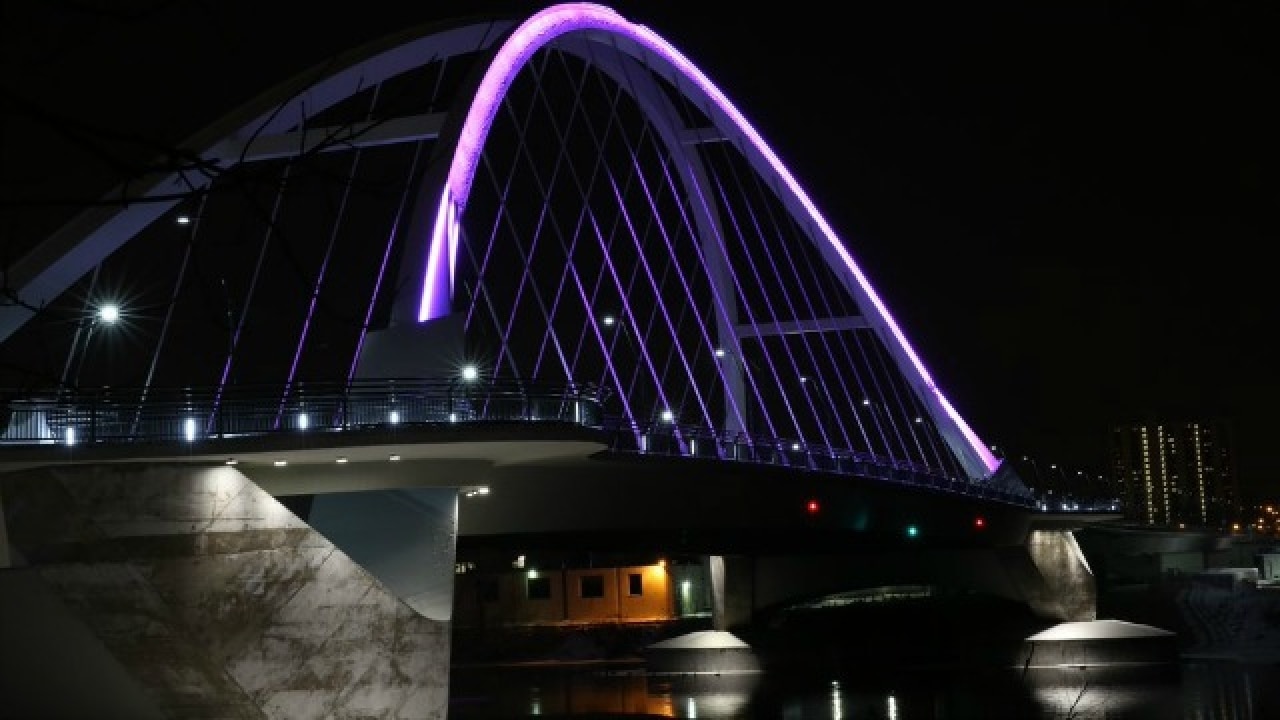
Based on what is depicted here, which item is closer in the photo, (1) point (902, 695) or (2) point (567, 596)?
(1) point (902, 695)

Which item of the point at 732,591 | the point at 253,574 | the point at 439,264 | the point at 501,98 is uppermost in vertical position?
the point at 501,98

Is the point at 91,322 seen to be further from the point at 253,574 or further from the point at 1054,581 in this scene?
the point at 1054,581

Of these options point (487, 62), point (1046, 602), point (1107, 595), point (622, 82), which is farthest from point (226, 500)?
point (1107, 595)

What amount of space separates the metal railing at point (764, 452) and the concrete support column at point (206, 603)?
642 centimetres

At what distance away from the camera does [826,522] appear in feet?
129

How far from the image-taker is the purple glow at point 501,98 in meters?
27.0

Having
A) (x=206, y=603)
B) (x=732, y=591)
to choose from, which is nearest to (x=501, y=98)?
(x=206, y=603)

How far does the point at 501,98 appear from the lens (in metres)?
30.6

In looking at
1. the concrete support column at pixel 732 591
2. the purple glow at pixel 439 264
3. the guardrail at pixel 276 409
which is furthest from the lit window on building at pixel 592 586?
the purple glow at pixel 439 264

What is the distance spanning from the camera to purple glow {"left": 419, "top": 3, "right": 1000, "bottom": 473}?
27047 mm

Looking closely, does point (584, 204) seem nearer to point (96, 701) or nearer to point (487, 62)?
point (487, 62)

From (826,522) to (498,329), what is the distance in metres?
15.2

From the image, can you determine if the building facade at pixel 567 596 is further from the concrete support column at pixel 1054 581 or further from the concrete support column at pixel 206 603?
the concrete support column at pixel 206 603

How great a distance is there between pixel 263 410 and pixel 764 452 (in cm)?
1714
